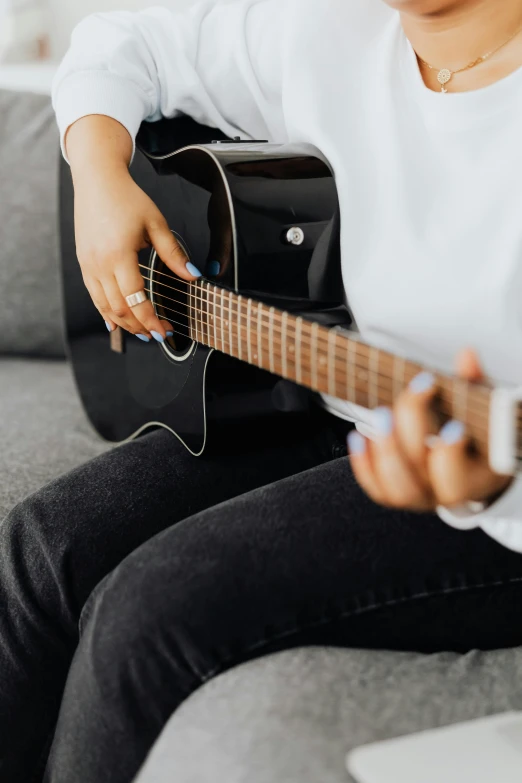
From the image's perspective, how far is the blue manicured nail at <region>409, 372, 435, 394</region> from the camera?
1.97 ft

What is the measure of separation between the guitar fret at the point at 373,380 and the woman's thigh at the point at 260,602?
0.43ft

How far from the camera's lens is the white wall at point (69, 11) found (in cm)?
180

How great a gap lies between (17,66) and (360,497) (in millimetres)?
1440

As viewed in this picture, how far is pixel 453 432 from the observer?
59 cm

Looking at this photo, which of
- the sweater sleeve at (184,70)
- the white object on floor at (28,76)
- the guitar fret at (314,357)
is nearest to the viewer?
the guitar fret at (314,357)

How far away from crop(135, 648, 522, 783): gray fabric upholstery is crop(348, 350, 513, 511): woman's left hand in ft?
0.53

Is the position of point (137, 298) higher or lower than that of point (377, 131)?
lower

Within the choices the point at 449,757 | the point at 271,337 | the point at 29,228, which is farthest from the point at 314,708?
the point at 29,228

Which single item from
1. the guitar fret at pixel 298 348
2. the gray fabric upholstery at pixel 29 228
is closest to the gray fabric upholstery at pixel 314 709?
the guitar fret at pixel 298 348

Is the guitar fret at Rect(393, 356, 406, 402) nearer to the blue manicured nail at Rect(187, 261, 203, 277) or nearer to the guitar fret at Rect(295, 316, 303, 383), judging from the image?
the guitar fret at Rect(295, 316, 303, 383)

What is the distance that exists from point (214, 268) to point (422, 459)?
39 centimetres

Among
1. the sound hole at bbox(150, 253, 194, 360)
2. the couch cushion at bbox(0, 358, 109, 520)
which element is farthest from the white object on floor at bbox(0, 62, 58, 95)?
the sound hole at bbox(150, 253, 194, 360)

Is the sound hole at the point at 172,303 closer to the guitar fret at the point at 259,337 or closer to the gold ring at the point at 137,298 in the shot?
the gold ring at the point at 137,298

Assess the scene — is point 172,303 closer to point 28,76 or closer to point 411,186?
point 411,186
